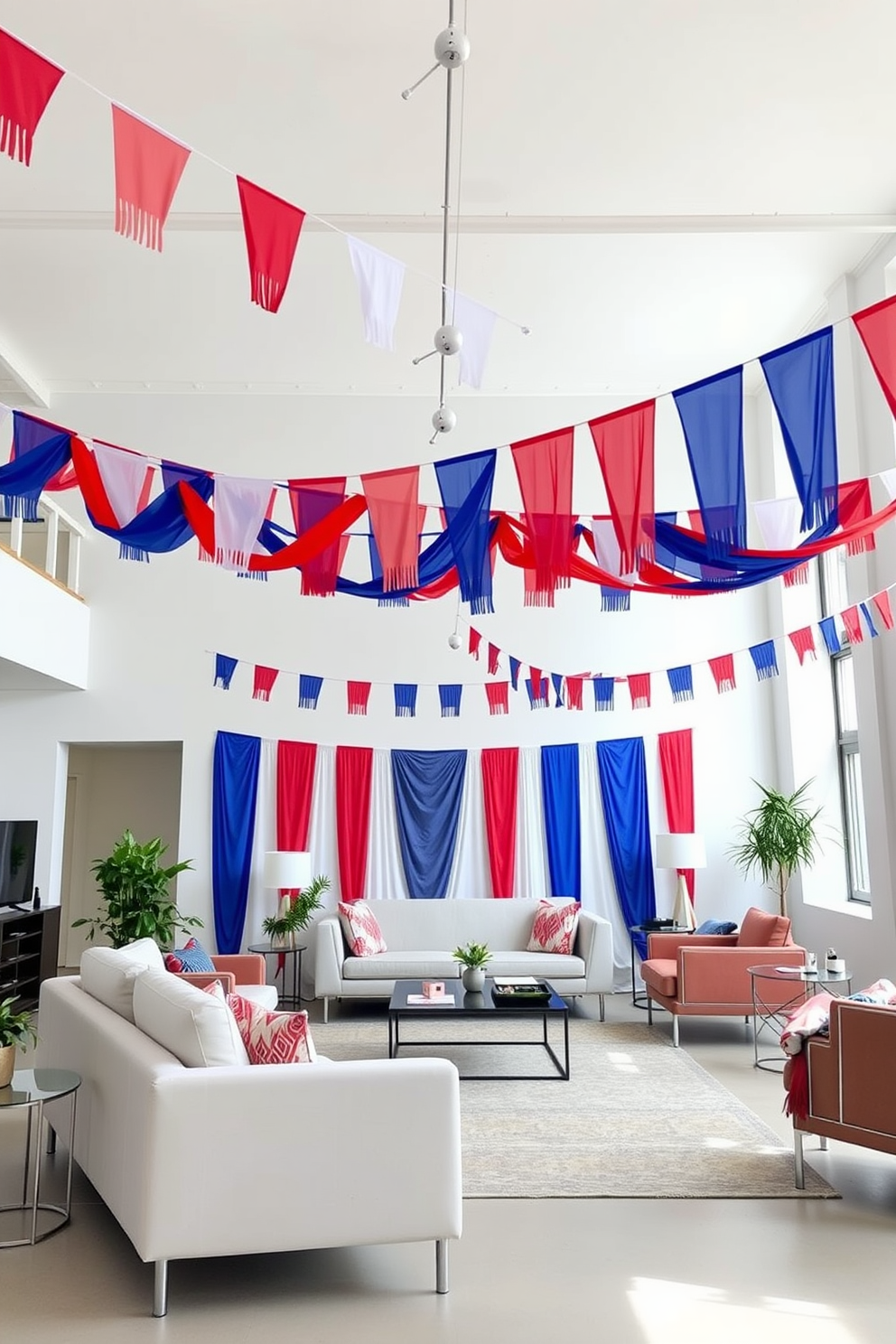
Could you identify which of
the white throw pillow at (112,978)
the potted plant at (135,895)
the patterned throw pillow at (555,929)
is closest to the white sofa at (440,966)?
the patterned throw pillow at (555,929)

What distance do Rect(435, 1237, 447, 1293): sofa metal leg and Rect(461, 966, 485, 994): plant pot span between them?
2.95 m

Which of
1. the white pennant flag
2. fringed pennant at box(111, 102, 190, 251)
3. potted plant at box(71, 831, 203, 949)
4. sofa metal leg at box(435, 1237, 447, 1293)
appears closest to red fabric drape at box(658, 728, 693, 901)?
potted plant at box(71, 831, 203, 949)

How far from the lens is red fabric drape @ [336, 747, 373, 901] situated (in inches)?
335

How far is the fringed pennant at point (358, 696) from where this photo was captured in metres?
8.30

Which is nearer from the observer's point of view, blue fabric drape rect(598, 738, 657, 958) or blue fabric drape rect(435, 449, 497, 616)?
blue fabric drape rect(435, 449, 497, 616)

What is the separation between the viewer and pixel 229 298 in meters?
7.42

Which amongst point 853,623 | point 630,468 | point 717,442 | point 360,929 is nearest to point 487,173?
point 630,468

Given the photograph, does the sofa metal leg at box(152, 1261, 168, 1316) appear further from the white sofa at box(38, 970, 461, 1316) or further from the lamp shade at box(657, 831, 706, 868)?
the lamp shade at box(657, 831, 706, 868)

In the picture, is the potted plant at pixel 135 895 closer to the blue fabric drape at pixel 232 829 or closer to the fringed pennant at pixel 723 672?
the blue fabric drape at pixel 232 829

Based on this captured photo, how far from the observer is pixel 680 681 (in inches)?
313

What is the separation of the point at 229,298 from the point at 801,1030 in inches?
247

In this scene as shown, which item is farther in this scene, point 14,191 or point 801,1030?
point 14,191

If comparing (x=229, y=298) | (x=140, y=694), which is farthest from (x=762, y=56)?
(x=140, y=694)

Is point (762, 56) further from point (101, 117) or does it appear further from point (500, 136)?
point (101, 117)
